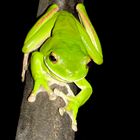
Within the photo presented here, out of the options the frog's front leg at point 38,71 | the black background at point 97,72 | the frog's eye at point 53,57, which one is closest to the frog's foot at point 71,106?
the frog's front leg at point 38,71

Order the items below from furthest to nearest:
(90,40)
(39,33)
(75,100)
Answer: (90,40) → (39,33) → (75,100)

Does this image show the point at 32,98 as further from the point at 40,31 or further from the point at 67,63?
the point at 40,31

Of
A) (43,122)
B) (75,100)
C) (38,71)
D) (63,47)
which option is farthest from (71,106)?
(43,122)

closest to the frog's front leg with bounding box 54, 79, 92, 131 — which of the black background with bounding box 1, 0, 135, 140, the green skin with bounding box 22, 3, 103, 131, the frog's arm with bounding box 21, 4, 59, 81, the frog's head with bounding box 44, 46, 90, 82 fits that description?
the green skin with bounding box 22, 3, 103, 131

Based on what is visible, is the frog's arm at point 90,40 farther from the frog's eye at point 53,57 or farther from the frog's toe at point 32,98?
the frog's toe at point 32,98

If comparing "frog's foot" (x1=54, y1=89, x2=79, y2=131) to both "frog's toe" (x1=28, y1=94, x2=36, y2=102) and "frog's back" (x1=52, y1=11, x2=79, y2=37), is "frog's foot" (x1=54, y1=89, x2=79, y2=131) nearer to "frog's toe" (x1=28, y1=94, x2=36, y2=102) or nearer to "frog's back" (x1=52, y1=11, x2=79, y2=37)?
"frog's toe" (x1=28, y1=94, x2=36, y2=102)

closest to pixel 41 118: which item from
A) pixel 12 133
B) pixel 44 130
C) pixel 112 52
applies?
pixel 44 130

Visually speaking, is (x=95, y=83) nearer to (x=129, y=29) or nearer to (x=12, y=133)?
(x=129, y=29)
